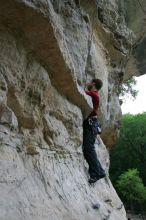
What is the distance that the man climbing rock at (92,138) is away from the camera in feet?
24.6


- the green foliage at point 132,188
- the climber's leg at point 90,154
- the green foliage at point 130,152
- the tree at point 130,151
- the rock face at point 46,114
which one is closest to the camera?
the rock face at point 46,114

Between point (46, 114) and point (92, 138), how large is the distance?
1.73 meters

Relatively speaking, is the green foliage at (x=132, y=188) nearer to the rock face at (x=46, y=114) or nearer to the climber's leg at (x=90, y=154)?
the rock face at (x=46, y=114)

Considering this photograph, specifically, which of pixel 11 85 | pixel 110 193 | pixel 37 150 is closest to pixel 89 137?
pixel 110 193

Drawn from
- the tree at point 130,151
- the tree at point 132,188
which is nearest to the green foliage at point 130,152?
the tree at point 130,151

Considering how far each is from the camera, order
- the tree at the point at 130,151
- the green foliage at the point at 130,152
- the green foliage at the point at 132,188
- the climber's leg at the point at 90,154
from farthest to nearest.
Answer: the tree at the point at 130,151 → the green foliage at the point at 130,152 → the green foliage at the point at 132,188 → the climber's leg at the point at 90,154

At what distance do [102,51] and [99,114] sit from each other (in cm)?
176

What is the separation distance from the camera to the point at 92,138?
779 centimetres

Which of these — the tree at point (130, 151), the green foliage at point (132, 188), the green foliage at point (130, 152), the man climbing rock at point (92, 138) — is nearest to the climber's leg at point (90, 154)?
the man climbing rock at point (92, 138)

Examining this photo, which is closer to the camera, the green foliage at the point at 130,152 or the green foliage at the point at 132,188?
the green foliage at the point at 132,188

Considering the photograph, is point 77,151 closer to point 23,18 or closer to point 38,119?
point 38,119

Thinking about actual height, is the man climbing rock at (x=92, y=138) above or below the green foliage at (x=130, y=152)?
below

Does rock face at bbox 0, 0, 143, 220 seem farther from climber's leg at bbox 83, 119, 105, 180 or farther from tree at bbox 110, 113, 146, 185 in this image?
tree at bbox 110, 113, 146, 185

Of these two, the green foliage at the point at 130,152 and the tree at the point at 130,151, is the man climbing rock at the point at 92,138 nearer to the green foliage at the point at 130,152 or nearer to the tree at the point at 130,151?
the green foliage at the point at 130,152
